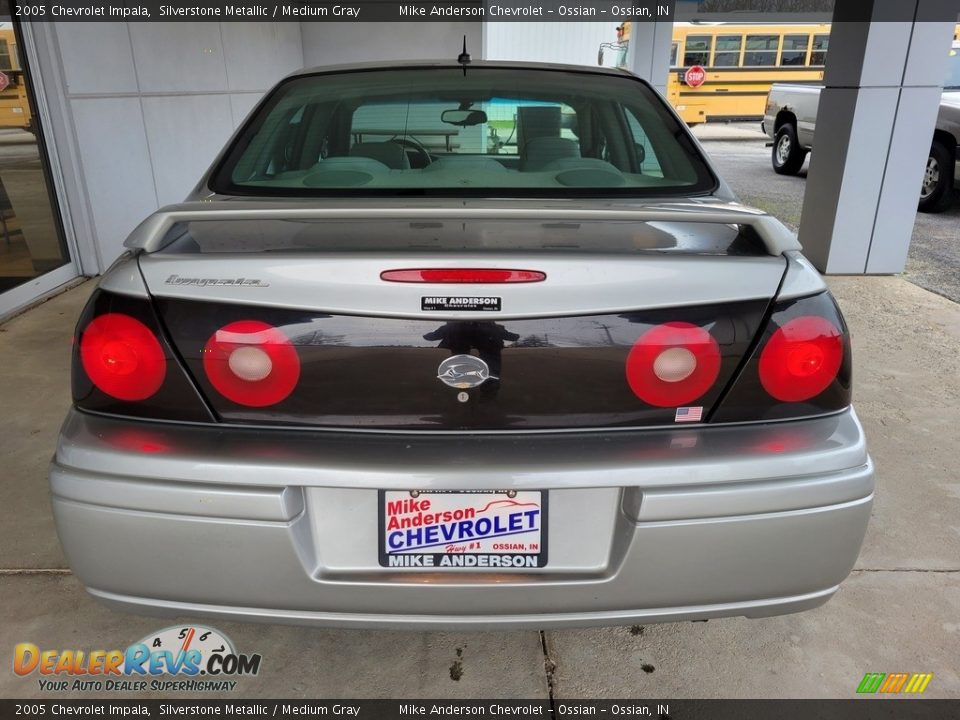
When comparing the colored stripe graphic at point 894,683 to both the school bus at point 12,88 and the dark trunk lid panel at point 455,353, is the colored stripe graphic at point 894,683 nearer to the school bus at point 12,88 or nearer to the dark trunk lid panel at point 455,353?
the dark trunk lid panel at point 455,353

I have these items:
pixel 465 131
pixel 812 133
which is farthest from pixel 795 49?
pixel 465 131

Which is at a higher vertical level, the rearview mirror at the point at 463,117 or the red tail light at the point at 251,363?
the rearview mirror at the point at 463,117

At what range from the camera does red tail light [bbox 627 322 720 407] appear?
52.9 inches

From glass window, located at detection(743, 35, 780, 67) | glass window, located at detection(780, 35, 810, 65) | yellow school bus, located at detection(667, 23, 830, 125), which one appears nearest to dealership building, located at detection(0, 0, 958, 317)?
yellow school bus, located at detection(667, 23, 830, 125)

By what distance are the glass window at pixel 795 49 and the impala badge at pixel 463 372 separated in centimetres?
1765

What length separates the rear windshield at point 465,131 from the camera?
2035 mm

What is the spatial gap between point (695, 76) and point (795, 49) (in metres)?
2.24

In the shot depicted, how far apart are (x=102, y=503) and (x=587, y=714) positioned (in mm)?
1169

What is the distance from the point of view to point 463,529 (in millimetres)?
1346

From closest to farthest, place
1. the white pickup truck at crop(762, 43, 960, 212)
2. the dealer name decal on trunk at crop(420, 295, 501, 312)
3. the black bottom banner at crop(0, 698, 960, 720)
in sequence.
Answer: the dealer name decal on trunk at crop(420, 295, 501, 312) → the black bottom banner at crop(0, 698, 960, 720) → the white pickup truck at crop(762, 43, 960, 212)

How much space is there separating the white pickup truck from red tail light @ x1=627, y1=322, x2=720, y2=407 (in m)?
6.57

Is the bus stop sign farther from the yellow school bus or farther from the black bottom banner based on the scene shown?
the black bottom banner

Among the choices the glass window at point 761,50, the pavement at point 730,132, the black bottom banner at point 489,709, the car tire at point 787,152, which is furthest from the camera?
the glass window at point 761,50

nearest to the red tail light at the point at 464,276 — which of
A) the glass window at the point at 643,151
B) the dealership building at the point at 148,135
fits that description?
the glass window at the point at 643,151
